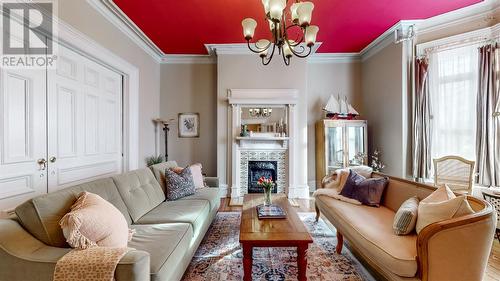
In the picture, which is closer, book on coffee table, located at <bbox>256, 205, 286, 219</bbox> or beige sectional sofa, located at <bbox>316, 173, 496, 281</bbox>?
beige sectional sofa, located at <bbox>316, 173, 496, 281</bbox>

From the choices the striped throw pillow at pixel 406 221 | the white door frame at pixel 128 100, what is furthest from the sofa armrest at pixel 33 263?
the white door frame at pixel 128 100

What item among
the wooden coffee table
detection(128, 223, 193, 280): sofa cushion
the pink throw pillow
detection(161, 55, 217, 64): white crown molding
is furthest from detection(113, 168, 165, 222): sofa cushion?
detection(161, 55, 217, 64): white crown molding

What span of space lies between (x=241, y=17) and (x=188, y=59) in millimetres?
2111

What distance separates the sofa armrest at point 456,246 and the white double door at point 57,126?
129 inches

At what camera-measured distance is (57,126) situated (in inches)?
102

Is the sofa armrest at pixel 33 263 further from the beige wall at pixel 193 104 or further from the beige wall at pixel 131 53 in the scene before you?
the beige wall at pixel 193 104

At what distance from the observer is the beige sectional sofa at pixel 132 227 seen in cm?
125

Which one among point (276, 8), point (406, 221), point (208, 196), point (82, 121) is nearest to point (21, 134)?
point (82, 121)

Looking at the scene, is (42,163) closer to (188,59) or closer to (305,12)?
(305,12)

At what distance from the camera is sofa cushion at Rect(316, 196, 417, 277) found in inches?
60.8

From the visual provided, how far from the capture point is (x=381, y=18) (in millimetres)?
3656

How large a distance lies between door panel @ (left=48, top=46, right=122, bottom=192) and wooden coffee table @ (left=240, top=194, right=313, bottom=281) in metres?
2.16

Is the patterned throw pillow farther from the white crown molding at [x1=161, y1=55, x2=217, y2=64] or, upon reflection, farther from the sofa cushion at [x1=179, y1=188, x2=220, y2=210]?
the white crown molding at [x1=161, y1=55, x2=217, y2=64]

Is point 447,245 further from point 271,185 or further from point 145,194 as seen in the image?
point 145,194
